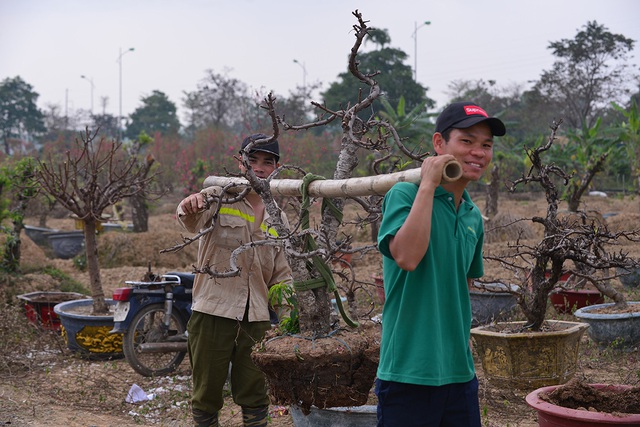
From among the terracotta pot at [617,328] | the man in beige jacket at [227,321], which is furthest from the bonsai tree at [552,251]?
the man in beige jacket at [227,321]

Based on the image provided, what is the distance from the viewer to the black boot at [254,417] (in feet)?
13.8

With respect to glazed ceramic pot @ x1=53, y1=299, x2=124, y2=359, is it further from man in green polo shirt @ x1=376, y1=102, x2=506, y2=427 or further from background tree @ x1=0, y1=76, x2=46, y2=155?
background tree @ x1=0, y1=76, x2=46, y2=155

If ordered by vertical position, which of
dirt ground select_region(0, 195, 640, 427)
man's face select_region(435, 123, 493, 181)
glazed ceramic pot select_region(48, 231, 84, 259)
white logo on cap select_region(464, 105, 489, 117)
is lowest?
dirt ground select_region(0, 195, 640, 427)

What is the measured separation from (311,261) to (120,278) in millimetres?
9222

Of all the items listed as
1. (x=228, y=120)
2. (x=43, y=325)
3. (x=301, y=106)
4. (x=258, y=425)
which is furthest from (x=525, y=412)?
(x=228, y=120)

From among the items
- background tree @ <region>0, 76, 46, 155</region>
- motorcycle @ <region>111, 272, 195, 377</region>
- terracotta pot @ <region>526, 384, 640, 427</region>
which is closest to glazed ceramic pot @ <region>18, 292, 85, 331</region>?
motorcycle @ <region>111, 272, 195, 377</region>

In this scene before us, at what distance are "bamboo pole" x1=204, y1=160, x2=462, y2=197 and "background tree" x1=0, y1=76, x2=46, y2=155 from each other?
5222 cm

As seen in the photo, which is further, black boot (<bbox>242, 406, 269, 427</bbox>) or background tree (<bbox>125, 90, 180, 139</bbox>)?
background tree (<bbox>125, 90, 180, 139</bbox>)

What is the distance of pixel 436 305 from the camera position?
2447mm

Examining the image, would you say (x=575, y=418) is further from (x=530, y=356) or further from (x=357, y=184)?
(x=530, y=356)

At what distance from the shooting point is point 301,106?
3278 centimetres

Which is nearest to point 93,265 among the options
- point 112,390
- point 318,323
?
point 112,390

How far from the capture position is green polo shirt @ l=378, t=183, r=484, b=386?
241cm

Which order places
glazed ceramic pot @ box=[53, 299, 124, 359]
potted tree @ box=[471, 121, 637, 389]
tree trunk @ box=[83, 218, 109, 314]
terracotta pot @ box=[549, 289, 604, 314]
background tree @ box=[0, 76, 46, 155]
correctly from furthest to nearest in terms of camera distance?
background tree @ box=[0, 76, 46, 155]
terracotta pot @ box=[549, 289, 604, 314]
tree trunk @ box=[83, 218, 109, 314]
glazed ceramic pot @ box=[53, 299, 124, 359]
potted tree @ box=[471, 121, 637, 389]
